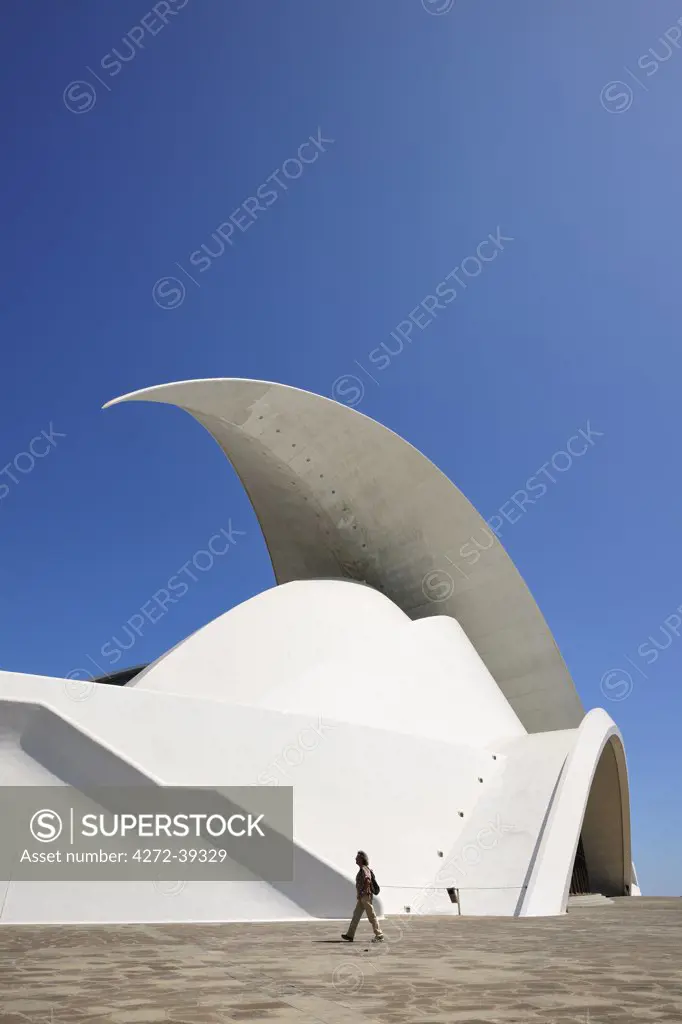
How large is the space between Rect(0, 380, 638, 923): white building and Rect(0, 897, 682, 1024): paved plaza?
156 cm

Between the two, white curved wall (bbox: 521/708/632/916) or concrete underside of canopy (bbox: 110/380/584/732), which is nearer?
white curved wall (bbox: 521/708/632/916)

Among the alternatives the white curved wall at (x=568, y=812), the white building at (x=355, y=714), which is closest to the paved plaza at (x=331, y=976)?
the white building at (x=355, y=714)

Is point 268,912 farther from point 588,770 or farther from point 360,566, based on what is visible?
point 360,566

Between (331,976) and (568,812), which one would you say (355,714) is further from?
(331,976)

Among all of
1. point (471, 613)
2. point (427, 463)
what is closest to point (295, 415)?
point (427, 463)

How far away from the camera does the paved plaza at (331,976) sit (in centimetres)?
353

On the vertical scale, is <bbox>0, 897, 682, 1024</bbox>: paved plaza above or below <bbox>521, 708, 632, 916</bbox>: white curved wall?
below

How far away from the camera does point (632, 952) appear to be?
599 cm

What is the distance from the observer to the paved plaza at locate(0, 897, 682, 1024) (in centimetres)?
353

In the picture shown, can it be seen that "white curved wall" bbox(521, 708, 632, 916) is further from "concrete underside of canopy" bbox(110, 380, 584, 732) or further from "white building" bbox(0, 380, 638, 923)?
"concrete underside of canopy" bbox(110, 380, 584, 732)

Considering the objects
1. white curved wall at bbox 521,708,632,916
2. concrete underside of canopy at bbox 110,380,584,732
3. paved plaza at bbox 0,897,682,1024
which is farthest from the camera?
concrete underside of canopy at bbox 110,380,584,732

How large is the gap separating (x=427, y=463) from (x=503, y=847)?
738 cm

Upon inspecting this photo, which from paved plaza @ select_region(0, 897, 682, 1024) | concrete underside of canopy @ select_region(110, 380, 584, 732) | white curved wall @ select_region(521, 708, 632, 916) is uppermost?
concrete underside of canopy @ select_region(110, 380, 584, 732)

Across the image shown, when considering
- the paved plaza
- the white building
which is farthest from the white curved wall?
the paved plaza
